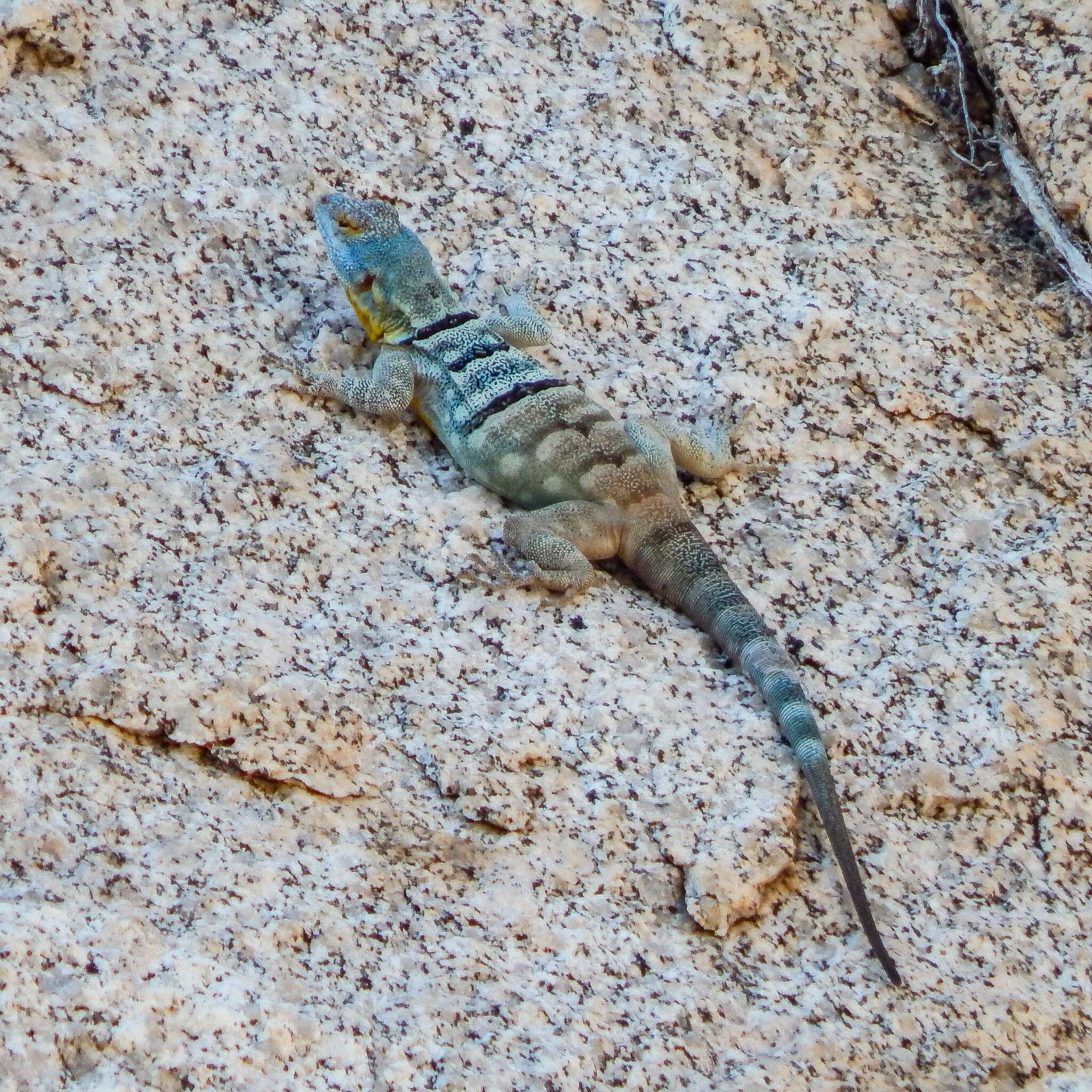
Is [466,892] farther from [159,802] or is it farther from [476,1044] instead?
[159,802]

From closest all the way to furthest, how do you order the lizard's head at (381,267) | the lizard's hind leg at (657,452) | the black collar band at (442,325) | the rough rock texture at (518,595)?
1. the rough rock texture at (518,595)
2. the lizard's hind leg at (657,452)
3. the lizard's head at (381,267)
4. the black collar band at (442,325)

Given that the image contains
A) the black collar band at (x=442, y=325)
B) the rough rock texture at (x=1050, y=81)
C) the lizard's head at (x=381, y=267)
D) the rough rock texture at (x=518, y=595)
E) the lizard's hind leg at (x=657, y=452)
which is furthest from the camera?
the rough rock texture at (x=1050, y=81)

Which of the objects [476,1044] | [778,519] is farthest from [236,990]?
[778,519]

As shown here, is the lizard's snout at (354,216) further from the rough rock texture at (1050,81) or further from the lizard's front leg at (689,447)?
the rough rock texture at (1050,81)

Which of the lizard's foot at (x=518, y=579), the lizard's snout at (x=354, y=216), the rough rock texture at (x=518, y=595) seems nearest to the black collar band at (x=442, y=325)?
→ the rough rock texture at (x=518, y=595)

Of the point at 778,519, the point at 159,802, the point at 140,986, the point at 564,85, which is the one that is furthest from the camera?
the point at 564,85

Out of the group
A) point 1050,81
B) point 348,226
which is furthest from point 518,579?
point 1050,81

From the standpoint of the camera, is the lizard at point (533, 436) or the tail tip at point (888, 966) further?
the lizard at point (533, 436)
